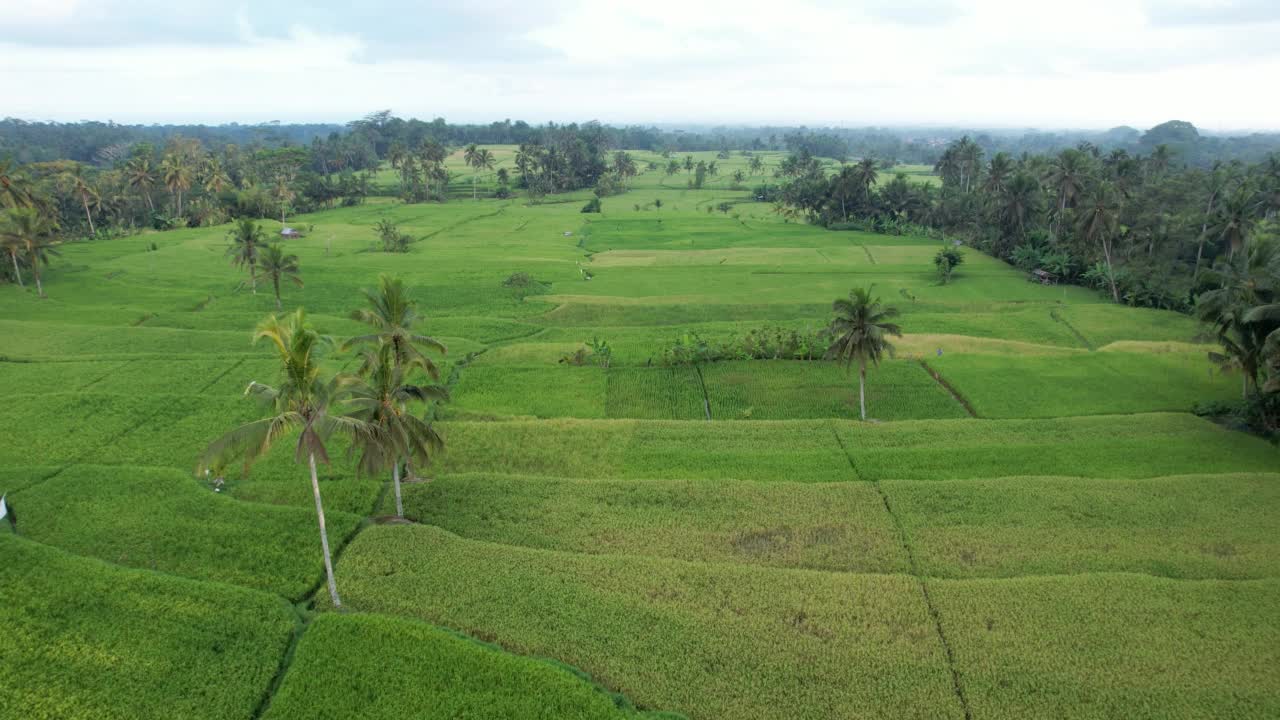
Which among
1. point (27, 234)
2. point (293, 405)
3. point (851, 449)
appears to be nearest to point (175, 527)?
point (293, 405)

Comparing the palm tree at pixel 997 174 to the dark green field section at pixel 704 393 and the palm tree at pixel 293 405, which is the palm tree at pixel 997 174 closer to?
the dark green field section at pixel 704 393

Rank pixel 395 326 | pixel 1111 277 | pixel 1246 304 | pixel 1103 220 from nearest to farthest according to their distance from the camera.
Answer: pixel 395 326
pixel 1246 304
pixel 1111 277
pixel 1103 220

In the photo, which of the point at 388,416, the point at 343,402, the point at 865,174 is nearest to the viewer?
the point at 343,402

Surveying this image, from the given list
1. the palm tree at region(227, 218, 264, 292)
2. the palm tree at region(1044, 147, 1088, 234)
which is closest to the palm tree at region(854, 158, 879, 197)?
the palm tree at region(1044, 147, 1088, 234)

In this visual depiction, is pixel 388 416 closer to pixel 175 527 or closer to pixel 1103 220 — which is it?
pixel 175 527

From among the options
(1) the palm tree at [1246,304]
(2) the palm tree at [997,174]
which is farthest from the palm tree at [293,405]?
(2) the palm tree at [997,174]

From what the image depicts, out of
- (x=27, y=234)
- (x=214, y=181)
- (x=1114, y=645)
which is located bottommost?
(x=1114, y=645)
